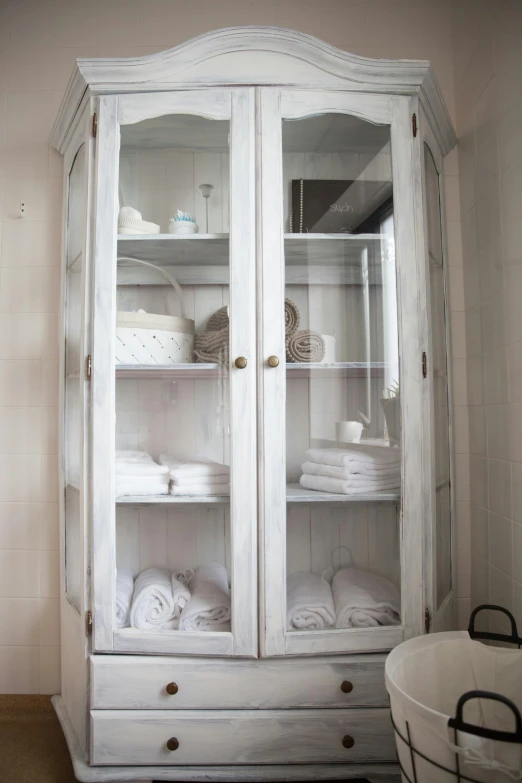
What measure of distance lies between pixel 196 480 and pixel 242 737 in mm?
699

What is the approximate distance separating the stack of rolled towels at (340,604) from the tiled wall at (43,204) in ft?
1.61

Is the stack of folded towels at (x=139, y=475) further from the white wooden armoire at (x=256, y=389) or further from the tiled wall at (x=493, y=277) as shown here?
the tiled wall at (x=493, y=277)

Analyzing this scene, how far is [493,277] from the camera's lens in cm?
161

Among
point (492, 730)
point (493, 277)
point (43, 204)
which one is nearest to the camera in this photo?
point (492, 730)

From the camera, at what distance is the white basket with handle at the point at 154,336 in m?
1.50

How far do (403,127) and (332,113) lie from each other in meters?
0.21

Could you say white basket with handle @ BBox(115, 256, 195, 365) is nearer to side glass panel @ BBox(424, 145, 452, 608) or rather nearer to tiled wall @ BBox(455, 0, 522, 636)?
side glass panel @ BBox(424, 145, 452, 608)

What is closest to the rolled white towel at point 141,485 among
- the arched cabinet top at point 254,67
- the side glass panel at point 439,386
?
the side glass panel at point 439,386

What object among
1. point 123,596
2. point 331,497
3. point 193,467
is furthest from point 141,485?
point 331,497

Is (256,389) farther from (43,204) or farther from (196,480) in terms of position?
(43,204)

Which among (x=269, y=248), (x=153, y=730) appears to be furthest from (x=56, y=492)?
(x=269, y=248)

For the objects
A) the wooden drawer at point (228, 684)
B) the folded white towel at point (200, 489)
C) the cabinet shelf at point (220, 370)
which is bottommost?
the wooden drawer at point (228, 684)

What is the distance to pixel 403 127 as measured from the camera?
1.51 m

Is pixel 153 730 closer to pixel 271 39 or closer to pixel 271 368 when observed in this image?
pixel 271 368
